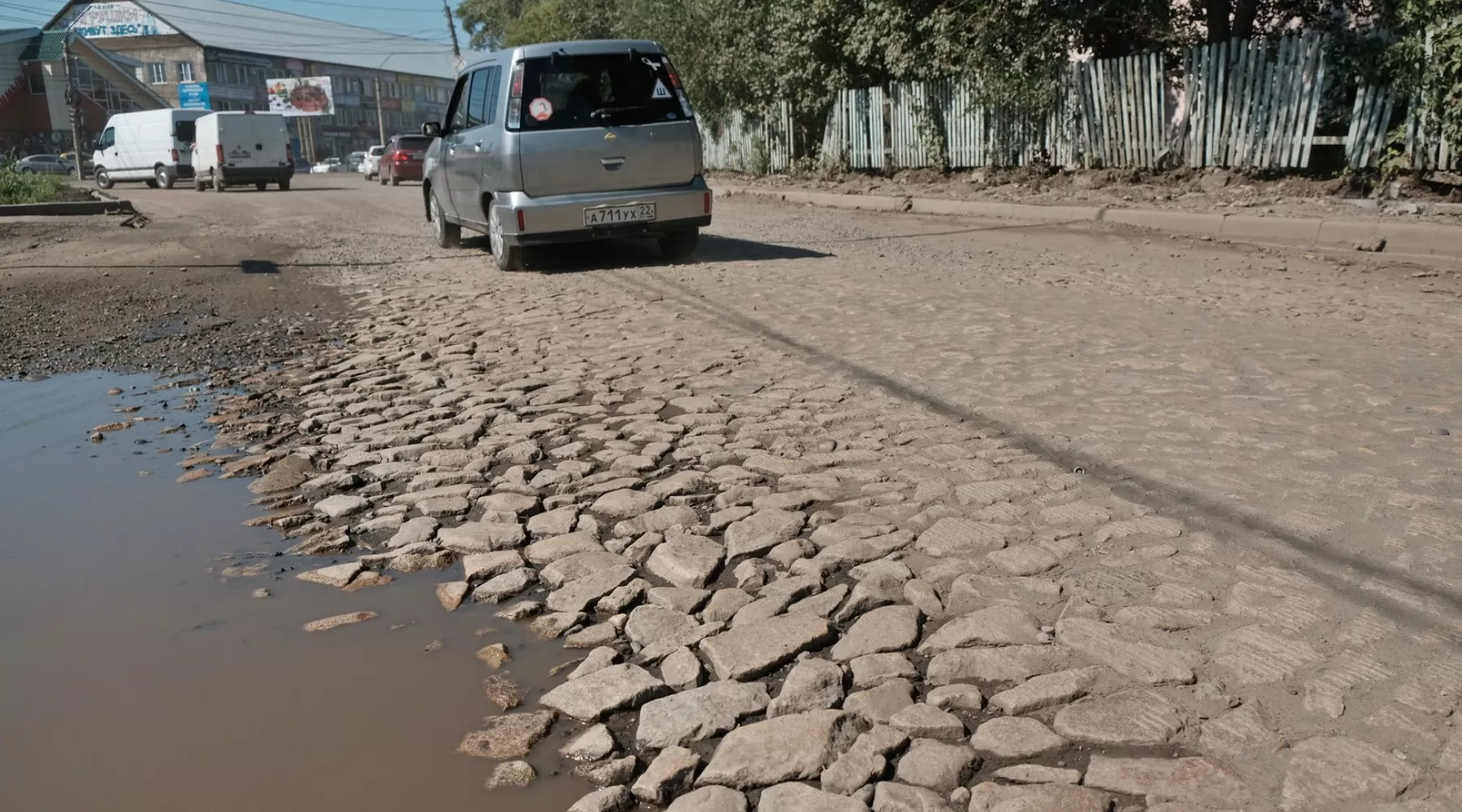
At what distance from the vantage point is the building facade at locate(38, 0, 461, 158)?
216ft

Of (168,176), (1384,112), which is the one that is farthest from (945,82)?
(168,176)

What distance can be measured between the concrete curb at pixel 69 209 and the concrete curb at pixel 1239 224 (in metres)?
12.3

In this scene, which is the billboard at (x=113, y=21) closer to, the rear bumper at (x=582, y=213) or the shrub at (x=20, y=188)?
the shrub at (x=20, y=188)

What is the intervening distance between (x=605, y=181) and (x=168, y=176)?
27.7 metres

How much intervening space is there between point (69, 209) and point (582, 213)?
1298cm

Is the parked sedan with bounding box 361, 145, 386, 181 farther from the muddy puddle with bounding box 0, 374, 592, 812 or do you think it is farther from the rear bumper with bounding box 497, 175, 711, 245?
the muddy puddle with bounding box 0, 374, 592, 812

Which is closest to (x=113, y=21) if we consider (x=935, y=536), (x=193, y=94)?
(x=193, y=94)

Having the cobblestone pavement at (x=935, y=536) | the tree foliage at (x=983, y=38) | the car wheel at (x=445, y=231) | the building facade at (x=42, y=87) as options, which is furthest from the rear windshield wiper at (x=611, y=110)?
the building facade at (x=42, y=87)

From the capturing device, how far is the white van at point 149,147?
105ft

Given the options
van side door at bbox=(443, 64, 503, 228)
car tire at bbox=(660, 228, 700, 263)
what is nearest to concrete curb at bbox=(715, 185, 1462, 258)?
car tire at bbox=(660, 228, 700, 263)

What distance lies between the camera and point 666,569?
3408 millimetres

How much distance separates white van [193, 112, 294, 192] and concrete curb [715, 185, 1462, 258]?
19.5 meters

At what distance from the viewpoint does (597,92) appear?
9500 mm

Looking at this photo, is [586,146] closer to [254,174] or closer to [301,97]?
[254,174]
